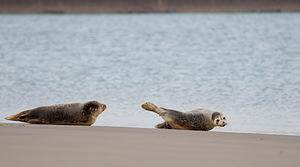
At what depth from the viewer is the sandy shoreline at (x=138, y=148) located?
459 cm

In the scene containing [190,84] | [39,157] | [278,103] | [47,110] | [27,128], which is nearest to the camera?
[39,157]

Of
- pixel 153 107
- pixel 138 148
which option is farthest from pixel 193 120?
pixel 138 148

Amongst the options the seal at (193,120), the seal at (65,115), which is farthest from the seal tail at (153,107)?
the seal at (65,115)

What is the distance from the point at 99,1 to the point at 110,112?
74223mm

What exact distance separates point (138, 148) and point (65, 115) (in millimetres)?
2371

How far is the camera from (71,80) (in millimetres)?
15773

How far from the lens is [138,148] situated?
17.2ft

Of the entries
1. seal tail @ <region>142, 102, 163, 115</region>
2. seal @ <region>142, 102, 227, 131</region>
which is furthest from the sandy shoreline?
seal tail @ <region>142, 102, 163, 115</region>

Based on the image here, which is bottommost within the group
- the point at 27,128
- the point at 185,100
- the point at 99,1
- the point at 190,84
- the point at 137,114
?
the point at 27,128

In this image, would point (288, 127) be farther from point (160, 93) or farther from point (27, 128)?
point (160, 93)

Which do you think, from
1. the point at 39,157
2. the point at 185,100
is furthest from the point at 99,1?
the point at 39,157

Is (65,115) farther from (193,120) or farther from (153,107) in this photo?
(193,120)

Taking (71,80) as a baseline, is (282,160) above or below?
below

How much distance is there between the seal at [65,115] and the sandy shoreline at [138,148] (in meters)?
0.65
